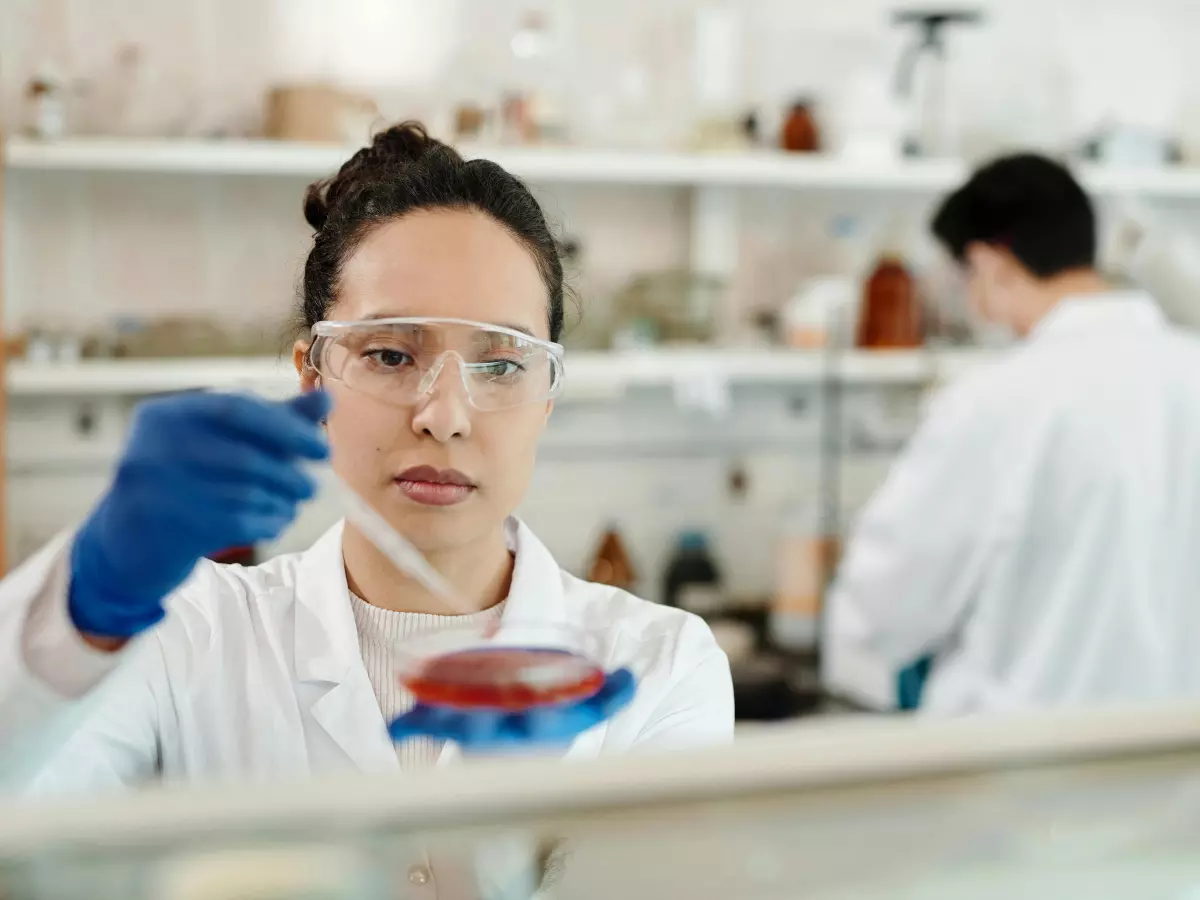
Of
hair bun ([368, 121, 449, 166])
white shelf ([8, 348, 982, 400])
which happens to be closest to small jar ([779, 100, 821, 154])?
white shelf ([8, 348, 982, 400])

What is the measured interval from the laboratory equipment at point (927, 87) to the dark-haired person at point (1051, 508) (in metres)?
0.80

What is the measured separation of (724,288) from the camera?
2.37 metres

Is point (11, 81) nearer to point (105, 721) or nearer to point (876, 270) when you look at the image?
point (105, 721)

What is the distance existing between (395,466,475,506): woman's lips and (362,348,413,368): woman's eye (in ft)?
0.16

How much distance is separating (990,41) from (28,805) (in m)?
2.67

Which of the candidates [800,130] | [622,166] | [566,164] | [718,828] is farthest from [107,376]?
[718,828]

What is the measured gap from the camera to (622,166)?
7.16ft

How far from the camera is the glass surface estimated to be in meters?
0.34

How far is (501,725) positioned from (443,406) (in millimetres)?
147

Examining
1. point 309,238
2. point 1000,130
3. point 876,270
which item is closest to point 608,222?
point 876,270

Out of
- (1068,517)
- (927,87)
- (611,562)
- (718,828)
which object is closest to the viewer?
(718,828)

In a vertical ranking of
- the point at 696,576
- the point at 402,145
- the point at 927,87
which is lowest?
the point at 696,576

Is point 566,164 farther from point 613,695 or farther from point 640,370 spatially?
point 613,695

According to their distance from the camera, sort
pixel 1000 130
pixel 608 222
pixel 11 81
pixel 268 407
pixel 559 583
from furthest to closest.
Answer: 1. pixel 1000 130
2. pixel 608 222
3. pixel 11 81
4. pixel 559 583
5. pixel 268 407
